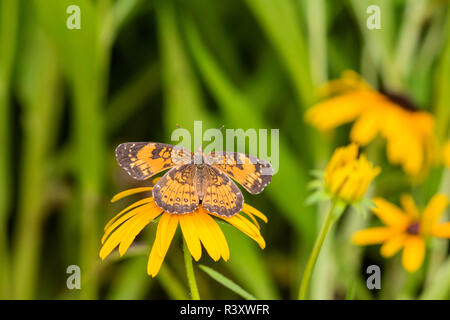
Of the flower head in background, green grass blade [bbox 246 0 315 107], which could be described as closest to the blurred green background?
green grass blade [bbox 246 0 315 107]

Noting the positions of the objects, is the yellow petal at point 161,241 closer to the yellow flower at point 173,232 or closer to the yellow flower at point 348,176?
the yellow flower at point 173,232

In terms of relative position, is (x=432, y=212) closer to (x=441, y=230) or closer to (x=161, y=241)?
(x=441, y=230)

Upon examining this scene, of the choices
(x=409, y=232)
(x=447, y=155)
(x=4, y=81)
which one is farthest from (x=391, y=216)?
(x=4, y=81)

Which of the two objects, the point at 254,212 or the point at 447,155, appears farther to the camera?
the point at 447,155

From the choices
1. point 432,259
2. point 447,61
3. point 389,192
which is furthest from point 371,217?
point 447,61

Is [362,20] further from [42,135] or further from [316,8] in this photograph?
[42,135]

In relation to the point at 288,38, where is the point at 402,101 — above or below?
below

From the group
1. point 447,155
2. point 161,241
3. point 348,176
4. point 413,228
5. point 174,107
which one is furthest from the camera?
point 174,107

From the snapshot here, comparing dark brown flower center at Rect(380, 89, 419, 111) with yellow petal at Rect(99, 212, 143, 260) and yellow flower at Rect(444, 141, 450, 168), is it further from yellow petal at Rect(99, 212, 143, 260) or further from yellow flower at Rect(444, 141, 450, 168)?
yellow petal at Rect(99, 212, 143, 260)

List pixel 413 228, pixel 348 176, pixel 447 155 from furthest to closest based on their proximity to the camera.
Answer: pixel 447 155 → pixel 413 228 → pixel 348 176
